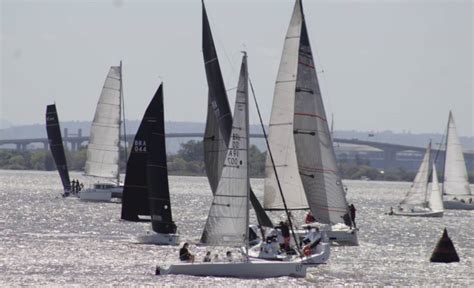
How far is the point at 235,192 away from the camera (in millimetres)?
39719

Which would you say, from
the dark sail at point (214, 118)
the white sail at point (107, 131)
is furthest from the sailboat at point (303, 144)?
the white sail at point (107, 131)

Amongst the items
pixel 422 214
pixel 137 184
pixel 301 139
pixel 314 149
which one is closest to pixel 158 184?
pixel 137 184

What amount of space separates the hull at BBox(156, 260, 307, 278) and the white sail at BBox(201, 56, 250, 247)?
0.61m

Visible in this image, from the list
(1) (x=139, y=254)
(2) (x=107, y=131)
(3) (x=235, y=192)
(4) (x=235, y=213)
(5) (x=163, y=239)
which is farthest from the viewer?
(2) (x=107, y=131)

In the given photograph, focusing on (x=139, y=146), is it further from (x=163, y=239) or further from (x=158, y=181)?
(x=163, y=239)

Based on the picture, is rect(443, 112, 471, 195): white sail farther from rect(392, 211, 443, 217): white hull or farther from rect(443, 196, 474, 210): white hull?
rect(392, 211, 443, 217): white hull

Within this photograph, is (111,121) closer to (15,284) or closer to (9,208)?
(9,208)

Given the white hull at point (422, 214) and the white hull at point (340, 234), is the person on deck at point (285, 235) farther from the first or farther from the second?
the white hull at point (422, 214)

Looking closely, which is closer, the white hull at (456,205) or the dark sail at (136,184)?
the dark sail at (136,184)

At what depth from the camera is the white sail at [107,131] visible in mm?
85375

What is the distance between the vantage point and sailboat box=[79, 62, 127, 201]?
Answer: 85.4 m

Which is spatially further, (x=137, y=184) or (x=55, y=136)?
(x=55, y=136)

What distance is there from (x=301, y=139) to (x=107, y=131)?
36361 millimetres

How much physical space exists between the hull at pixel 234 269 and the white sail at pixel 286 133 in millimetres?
9628
